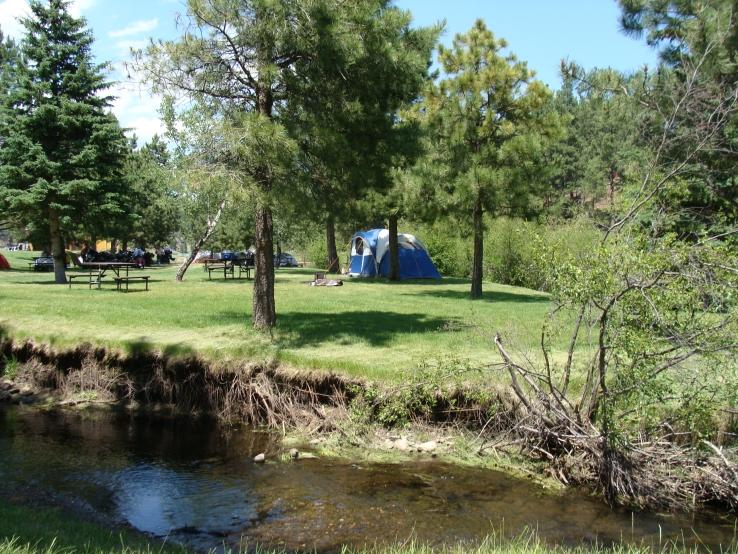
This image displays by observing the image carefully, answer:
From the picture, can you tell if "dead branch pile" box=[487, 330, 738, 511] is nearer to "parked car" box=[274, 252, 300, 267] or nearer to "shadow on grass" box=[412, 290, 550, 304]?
"shadow on grass" box=[412, 290, 550, 304]

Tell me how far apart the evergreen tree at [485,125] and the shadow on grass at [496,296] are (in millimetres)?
2740

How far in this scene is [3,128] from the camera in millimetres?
22438

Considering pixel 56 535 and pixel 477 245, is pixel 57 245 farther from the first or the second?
pixel 56 535

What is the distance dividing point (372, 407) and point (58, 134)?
63.7 ft

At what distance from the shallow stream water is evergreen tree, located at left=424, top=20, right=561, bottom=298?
1043 cm

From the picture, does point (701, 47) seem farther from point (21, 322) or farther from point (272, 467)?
point (21, 322)

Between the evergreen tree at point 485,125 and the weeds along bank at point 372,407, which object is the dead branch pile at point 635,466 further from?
the evergreen tree at point 485,125

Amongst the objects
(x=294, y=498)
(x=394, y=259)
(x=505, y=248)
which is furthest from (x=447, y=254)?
(x=294, y=498)

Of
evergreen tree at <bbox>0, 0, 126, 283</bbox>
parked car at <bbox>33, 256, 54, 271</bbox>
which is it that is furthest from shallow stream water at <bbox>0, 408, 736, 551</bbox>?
parked car at <bbox>33, 256, 54, 271</bbox>

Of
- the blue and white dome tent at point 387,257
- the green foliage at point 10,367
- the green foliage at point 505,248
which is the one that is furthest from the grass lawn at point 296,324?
the blue and white dome tent at point 387,257

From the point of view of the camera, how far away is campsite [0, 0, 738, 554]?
6.57 meters

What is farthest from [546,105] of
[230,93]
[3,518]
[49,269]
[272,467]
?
[49,269]

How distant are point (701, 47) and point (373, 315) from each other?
8.11 meters

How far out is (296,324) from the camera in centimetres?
1277
